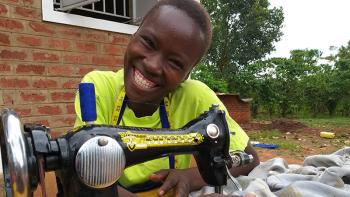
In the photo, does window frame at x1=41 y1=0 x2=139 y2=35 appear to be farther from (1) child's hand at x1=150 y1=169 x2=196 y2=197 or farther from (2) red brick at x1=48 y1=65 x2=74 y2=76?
(1) child's hand at x1=150 y1=169 x2=196 y2=197

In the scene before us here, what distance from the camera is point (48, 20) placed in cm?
301

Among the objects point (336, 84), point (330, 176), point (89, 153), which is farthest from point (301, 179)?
point (336, 84)

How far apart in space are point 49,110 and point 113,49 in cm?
84

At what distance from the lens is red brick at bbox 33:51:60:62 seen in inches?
117

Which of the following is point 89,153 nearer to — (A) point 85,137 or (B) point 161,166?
(A) point 85,137

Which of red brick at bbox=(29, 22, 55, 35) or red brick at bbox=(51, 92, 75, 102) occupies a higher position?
red brick at bbox=(29, 22, 55, 35)

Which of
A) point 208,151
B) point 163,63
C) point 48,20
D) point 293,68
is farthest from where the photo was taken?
point 293,68

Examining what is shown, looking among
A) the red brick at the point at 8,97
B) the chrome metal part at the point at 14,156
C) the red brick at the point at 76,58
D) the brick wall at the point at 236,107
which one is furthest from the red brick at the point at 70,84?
the brick wall at the point at 236,107

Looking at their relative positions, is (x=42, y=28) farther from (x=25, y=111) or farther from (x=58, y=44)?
(x=25, y=111)

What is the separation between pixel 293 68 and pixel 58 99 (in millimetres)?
11507

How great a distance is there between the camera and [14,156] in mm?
677

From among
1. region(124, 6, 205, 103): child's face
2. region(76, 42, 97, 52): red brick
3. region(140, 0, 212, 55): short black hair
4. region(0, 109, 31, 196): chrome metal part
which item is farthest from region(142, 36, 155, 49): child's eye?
region(76, 42, 97, 52): red brick

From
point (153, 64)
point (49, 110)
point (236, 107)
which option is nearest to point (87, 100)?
point (153, 64)

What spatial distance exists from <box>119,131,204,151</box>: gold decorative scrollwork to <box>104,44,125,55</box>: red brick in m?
2.54
